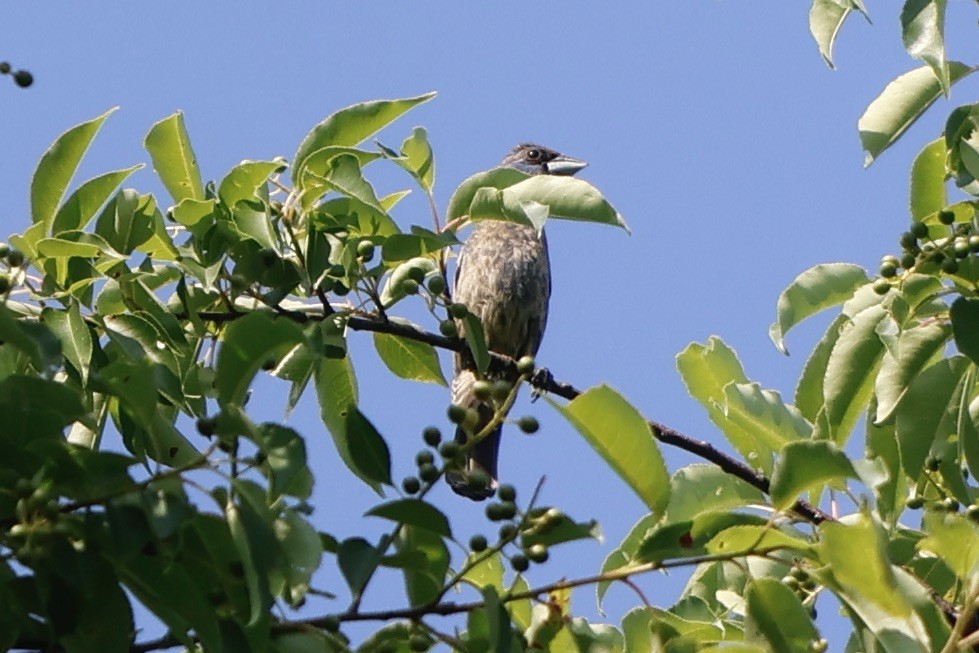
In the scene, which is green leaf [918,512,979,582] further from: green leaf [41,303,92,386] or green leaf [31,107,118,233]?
green leaf [31,107,118,233]

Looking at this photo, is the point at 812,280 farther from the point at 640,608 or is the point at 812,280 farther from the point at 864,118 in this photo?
the point at 640,608

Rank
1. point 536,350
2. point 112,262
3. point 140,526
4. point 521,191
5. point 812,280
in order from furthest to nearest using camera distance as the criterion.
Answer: point 536,350 → point 812,280 → point 521,191 → point 112,262 → point 140,526

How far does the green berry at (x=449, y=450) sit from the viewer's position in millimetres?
2428

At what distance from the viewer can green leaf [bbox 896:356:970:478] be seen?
124 inches

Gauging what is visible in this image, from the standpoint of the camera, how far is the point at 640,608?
124 inches

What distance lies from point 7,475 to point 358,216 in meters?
1.05

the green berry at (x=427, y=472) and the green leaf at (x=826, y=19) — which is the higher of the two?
the green leaf at (x=826, y=19)

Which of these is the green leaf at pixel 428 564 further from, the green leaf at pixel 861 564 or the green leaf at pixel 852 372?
the green leaf at pixel 852 372

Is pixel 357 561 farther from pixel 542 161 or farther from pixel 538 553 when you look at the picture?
pixel 542 161

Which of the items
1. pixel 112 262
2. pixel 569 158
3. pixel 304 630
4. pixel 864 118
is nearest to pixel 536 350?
pixel 569 158

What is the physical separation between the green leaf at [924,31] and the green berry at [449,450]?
129 centimetres

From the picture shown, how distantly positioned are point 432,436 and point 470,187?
2.80 ft

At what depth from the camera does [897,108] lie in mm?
3652

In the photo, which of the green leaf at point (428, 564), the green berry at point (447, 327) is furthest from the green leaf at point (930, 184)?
the green leaf at point (428, 564)
